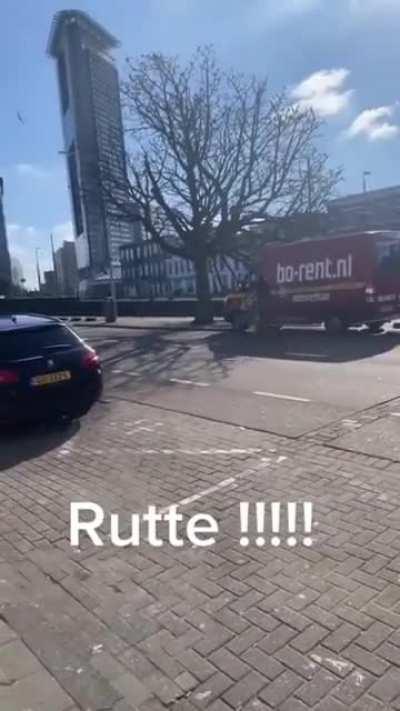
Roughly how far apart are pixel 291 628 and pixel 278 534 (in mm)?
1061

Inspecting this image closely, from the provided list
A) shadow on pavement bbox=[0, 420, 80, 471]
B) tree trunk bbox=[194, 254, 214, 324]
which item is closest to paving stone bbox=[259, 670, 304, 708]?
shadow on pavement bbox=[0, 420, 80, 471]

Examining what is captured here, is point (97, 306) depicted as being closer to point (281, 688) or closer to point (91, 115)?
point (91, 115)

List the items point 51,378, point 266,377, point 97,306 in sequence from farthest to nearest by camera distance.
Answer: point 97,306
point 266,377
point 51,378

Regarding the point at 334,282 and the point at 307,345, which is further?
the point at 334,282

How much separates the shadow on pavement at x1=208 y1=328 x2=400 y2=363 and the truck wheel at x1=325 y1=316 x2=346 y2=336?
226 millimetres

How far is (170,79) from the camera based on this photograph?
993 inches

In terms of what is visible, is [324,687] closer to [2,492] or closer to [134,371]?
[2,492]

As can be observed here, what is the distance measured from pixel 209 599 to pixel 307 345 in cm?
1212

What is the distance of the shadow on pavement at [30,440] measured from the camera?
20.3 feet

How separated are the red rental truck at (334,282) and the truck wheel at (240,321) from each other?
1061 mm

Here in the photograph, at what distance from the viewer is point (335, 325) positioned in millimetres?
16812

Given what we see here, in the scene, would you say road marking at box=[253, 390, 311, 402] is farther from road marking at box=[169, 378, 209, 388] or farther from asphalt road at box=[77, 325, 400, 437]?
road marking at box=[169, 378, 209, 388]

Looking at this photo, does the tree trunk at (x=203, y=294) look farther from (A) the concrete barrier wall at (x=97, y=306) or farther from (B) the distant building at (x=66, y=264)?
(B) the distant building at (x=66, y=264)

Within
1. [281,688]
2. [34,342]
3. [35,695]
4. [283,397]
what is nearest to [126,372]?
[283,397]
